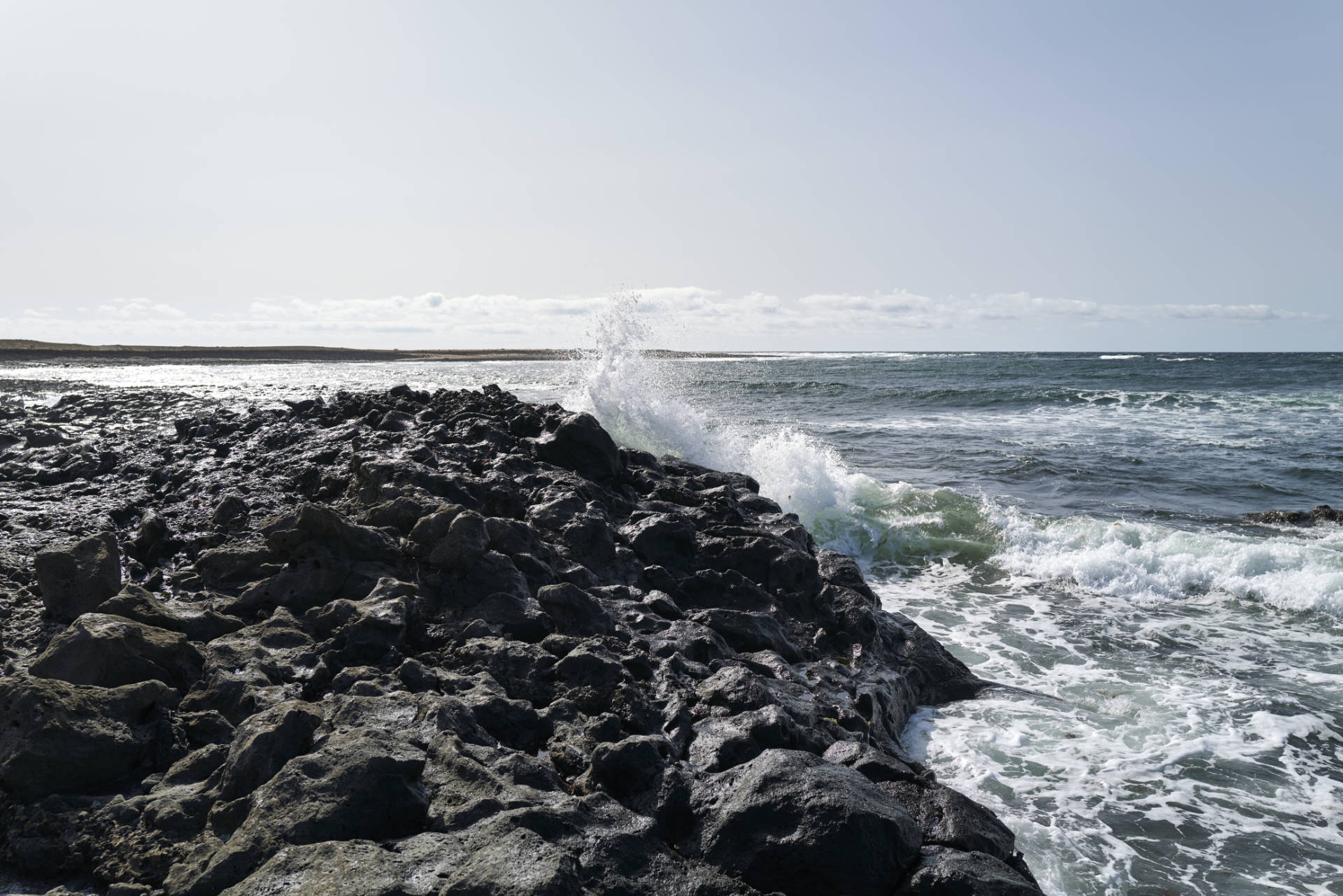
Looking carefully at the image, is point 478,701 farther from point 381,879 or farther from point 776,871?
point 776,871

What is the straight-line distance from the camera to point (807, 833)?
3.08 metres

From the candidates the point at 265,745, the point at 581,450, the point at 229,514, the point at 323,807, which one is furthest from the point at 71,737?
the point at 581,450

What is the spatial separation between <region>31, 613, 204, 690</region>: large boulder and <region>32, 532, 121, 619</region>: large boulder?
31.2 inches

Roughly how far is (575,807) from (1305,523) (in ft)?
45.4

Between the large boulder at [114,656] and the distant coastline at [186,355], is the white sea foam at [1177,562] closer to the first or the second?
the large boulder at [114,656]

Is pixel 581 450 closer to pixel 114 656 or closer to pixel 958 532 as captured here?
pixel 114 656

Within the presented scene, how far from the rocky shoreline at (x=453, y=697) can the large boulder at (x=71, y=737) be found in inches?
0.4

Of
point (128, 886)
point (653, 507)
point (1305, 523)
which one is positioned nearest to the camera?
point (128, 886)

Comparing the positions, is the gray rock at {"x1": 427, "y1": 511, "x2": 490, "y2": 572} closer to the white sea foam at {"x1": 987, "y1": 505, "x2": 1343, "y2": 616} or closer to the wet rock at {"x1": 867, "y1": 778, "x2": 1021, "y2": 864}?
the wet rock at {"x1": 867, "y1": 778, "x2": 1021, "y2": 864}

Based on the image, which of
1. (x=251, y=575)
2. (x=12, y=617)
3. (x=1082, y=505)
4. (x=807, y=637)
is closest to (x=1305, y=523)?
(x=1082, y=505)

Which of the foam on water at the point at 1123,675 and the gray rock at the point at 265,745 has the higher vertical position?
the gray rock at the point at 265,745

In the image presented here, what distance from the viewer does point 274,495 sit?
752 centimetres

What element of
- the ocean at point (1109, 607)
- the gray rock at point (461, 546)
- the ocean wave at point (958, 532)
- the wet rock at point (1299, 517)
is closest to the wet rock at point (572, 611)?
the gray rock at point (461, 546)

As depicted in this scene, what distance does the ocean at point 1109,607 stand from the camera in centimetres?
479
